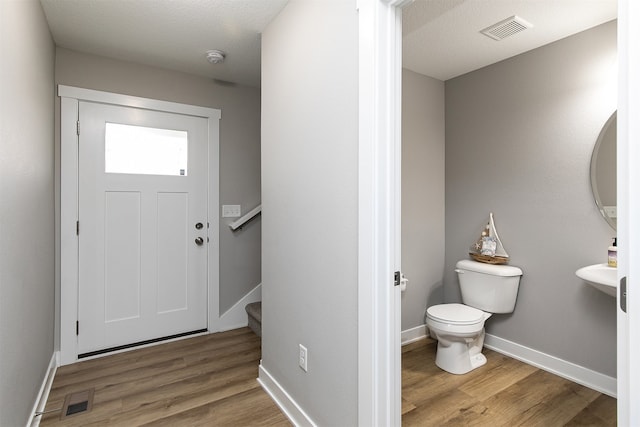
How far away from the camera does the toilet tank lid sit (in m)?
2.46

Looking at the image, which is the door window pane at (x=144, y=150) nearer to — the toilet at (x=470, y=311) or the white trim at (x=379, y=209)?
the white trim at (x=379, y=209)

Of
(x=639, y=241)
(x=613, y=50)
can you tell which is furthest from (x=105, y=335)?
(x=613, y=50)

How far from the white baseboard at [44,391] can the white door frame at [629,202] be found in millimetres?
2381

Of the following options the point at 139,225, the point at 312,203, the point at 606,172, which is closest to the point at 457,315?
the point at 606,172

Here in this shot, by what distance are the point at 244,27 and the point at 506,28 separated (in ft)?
5.37

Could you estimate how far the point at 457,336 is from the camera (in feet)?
7.39

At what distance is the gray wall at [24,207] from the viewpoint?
130cm

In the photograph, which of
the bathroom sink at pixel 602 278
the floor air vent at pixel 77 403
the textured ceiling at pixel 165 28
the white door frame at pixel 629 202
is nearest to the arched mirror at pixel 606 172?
the bathroom sink at pixel 602 278

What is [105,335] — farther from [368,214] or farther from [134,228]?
[368,214]

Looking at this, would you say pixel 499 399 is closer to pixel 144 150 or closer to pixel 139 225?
pixel 139 225

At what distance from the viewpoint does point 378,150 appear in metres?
1.30

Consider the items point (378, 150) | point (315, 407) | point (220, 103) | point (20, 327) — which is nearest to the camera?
point (378, 150)

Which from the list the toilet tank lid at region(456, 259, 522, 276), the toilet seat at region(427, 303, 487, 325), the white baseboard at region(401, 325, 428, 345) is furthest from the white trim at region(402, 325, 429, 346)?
the toilet tank lid at region(456, 259, 522, 276)

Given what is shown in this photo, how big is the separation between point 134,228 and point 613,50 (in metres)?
3.50
